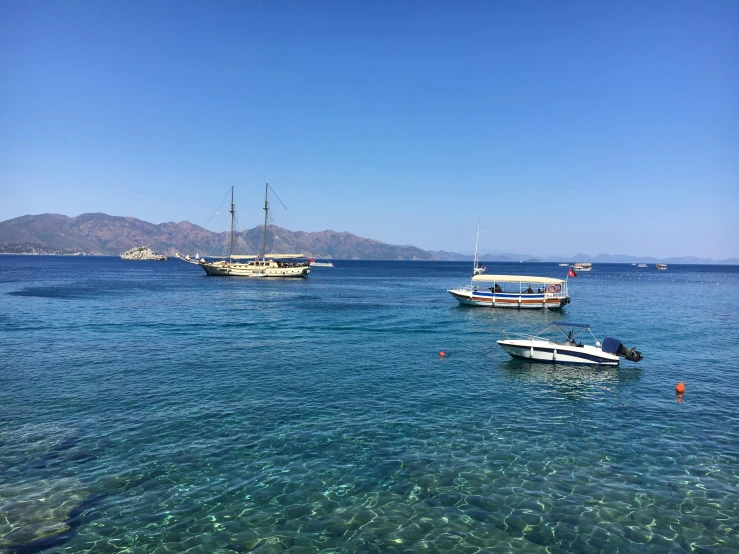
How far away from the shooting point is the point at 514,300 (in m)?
72.9

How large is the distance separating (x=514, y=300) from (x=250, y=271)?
9415 centimetres

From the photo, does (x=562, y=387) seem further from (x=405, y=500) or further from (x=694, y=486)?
(x=405, y=500)

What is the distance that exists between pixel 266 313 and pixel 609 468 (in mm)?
52806

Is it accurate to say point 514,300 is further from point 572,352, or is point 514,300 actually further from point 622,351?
point 572,352

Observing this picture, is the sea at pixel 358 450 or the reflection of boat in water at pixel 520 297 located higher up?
the reflection of boat in water at pixel 520 297

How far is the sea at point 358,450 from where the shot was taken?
549 inches

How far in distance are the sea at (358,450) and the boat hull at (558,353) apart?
0.93 m

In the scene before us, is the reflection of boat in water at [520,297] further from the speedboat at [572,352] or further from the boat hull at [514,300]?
the speedboat at [572,352]

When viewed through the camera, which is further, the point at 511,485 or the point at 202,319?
the point at 202,319

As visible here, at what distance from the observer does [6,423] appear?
72.2ft

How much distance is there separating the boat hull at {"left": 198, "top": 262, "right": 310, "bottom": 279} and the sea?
9885 centimetres

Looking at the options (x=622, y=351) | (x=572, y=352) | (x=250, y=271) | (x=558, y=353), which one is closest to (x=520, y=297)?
(x=622, y=351)

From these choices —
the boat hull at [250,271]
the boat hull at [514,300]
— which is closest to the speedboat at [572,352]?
the boat hull at [514,300]

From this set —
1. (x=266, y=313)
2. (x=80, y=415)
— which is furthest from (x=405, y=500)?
(x=266, y=313)
